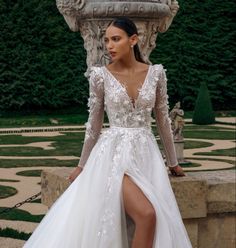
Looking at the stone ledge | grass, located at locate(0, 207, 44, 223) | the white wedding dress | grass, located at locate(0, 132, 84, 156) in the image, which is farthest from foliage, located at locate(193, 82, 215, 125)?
the white wedding dress

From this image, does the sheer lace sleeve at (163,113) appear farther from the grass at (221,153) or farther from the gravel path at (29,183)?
the grass at (221,153)

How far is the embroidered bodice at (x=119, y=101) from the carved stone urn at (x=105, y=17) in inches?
14.7

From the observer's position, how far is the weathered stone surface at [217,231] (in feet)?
11.7

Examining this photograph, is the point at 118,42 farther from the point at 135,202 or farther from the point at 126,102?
the point at 135,202

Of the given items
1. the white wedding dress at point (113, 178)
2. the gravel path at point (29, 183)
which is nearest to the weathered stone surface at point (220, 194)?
the white wedding dress at point (113, 178)

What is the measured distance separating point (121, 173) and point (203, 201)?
832mm

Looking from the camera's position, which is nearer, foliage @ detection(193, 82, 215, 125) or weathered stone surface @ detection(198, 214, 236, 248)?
weathered stone surface @ detection(198, 214, 236, 248)

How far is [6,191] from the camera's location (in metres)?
6.72

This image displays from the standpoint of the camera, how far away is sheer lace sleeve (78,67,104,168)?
9.48ft

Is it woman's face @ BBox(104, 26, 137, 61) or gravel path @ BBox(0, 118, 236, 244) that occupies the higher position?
woman's face @ BBox(104, 26, 137, 61)

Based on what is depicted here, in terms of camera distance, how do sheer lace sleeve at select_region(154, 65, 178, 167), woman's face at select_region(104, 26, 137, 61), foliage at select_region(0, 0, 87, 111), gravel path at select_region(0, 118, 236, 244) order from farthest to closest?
foliage at select_region(0, 0, 87, 111), gravel path at select_region(0, 118, 236, 244), sheer lace sleeve at select_region(154, 65, 178, 167), woman's face at select_region(104, 26, 137, 61)

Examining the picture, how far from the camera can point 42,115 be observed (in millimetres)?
17547

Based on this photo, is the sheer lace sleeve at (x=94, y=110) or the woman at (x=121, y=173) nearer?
the woman at (x=121, y=173)

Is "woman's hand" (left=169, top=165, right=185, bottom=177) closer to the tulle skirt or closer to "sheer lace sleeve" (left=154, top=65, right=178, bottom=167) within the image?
"sheer lace sleeve" (left=154, top=65, right=178, bottom=167)
